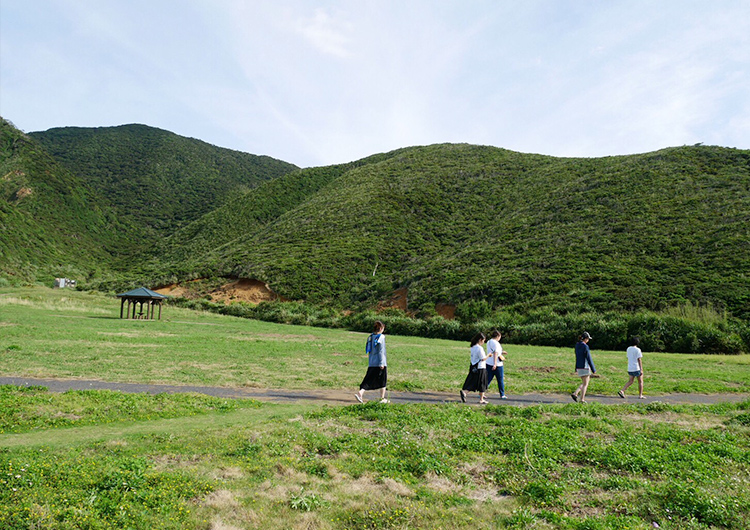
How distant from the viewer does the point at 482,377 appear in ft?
36.3

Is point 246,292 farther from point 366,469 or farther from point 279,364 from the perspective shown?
point 366,469

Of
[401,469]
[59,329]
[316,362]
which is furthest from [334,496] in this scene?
[59,329]

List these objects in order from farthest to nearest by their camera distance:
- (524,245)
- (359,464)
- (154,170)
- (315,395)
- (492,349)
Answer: (154,170) < (524,245) < (315,395) < (492,349) < (359,464)

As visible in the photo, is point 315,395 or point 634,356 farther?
point 634,356

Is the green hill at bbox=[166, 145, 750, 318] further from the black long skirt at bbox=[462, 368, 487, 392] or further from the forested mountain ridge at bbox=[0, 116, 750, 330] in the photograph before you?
the black long skirt at bbox=[462, 368, 487, 392]

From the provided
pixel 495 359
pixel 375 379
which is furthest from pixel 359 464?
pixel 495 359

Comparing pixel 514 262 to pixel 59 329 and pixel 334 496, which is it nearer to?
pixel 59 329

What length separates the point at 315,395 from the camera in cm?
1186

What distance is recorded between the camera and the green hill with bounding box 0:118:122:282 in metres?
58.4

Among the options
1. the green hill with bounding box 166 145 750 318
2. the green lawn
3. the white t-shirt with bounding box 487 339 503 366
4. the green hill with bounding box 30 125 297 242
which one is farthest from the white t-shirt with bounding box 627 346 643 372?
the green hill with bounding box 30 125 297 242

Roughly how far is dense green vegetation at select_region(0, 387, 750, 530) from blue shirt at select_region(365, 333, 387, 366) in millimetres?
1513

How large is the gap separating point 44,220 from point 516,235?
234 ft

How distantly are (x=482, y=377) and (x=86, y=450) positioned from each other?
8153mm

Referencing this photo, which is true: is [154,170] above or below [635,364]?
above
